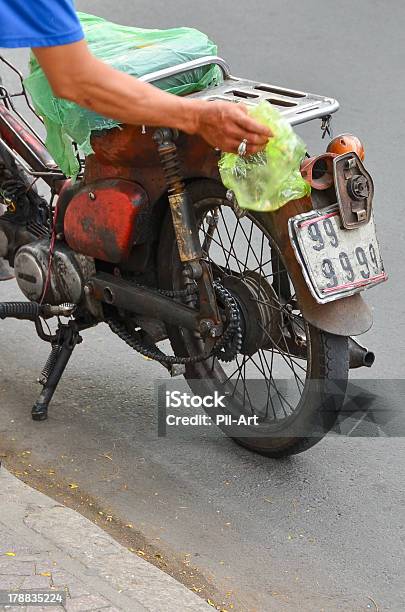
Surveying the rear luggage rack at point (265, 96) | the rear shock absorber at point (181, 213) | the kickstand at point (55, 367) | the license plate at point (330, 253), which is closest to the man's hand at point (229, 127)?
the rear luggage rack at point (265, 96)

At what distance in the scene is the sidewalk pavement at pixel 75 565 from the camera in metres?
3.29

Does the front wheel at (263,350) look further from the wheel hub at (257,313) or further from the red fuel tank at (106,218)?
the red fuel tank at (106,218)

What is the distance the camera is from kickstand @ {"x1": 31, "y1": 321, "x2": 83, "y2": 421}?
4652mm

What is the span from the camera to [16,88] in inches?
331

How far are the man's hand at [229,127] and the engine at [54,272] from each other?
1167mm

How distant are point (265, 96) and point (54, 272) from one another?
1174mm

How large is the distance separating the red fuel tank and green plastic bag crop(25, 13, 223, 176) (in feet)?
0.53

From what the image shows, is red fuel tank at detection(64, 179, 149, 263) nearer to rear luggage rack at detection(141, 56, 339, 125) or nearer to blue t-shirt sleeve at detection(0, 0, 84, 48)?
rear luggage rack at detection(141, 56, 339, 125)

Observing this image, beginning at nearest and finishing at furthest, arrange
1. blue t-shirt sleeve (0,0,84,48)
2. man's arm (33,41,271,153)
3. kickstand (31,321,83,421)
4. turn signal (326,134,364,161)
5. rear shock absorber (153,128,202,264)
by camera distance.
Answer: blue t-shirt sleeve (0,0,84,48) → man's arm (33,41,271,153) → turn signal (326,134,364,161) → rear shock absorber (153,128,202,264) → kickstand (31,321,83,421)

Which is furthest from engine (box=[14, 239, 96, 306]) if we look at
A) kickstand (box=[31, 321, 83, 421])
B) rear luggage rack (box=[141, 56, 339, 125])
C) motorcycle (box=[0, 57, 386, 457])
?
rear luggage rack (box=[141, 56, 339, 125])

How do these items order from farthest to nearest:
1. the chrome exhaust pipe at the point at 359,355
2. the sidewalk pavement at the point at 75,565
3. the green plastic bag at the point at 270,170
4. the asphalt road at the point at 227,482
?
1. the chrome exhaust pipe at the point at 359,355
2. the asphalt road at the point at 227,482
3. the green plastic bag at the point at 270,170
4. the sidewalk pavement at the point at 75,565

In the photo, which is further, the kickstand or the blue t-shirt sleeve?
the kickstand

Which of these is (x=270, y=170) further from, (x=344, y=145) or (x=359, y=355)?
(x=359, y=355)

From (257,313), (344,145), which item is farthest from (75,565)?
(344,145)
